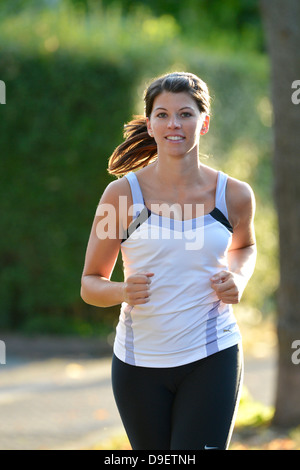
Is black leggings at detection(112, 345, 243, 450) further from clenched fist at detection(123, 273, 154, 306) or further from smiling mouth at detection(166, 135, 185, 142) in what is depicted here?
smiling mouth at detection(166, 135, 185, 142)

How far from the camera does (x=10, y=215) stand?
32.3 feet

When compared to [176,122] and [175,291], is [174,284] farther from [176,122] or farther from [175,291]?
[176,122]

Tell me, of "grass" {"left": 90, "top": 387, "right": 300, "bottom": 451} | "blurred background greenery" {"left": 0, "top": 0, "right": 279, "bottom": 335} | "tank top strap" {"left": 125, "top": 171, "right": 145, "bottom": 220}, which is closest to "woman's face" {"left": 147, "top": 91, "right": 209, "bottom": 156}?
"tank top strap" {"left": 125, "top": 171, "right": 145, "bottom": 220}

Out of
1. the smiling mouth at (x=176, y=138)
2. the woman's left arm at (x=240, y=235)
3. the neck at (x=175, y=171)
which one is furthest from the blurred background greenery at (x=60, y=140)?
the smiling mouth at (x=176, y=138)

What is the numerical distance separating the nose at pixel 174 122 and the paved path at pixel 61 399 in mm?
3139

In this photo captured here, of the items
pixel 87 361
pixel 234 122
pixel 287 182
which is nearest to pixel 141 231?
pixel 287 182

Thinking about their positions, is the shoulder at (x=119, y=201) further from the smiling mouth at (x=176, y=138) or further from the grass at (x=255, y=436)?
the grass at (x=255, y=436)

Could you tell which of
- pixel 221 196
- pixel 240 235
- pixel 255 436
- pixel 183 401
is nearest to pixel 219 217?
pixel 221 196

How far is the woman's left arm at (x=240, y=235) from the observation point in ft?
10.3

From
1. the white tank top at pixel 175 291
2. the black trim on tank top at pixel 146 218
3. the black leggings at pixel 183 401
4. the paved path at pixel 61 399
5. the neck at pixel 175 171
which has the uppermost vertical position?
the neck at pixel 175 171

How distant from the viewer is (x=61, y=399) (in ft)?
23.1

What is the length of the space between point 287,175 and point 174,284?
3.06 m

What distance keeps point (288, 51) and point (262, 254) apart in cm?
559
